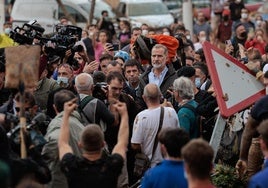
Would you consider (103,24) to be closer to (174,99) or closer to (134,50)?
(134,50)

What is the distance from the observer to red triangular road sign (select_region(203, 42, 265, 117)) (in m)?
13.4

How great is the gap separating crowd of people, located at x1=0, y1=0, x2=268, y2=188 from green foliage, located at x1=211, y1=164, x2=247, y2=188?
0.14 m

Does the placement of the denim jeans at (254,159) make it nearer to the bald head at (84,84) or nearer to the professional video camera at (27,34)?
the bald head at (84,84)

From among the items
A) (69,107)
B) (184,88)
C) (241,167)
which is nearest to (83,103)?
(184,88)

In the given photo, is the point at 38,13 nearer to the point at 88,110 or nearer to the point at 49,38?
the point at 49,38

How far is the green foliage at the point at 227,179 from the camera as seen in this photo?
1354 cm

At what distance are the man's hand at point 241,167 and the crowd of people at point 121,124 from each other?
0.05ft

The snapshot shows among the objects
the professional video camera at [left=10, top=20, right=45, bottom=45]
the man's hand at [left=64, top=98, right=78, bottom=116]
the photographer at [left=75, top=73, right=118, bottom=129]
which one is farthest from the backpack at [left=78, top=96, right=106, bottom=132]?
the professional video camera at [left=10, top=20, right=45, bottom=45]

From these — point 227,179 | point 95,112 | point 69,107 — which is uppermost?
point 69,107

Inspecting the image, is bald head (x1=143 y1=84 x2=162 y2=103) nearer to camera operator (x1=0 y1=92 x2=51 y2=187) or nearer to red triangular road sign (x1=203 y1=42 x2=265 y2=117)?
red triangular road sign (x1=203 y1=42 x2=265 y2=117)

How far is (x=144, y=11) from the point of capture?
4031 cm

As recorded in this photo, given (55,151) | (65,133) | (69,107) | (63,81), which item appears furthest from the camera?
(63,81)

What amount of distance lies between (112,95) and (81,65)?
3.85 metres

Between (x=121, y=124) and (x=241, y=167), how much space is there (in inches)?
83.0
